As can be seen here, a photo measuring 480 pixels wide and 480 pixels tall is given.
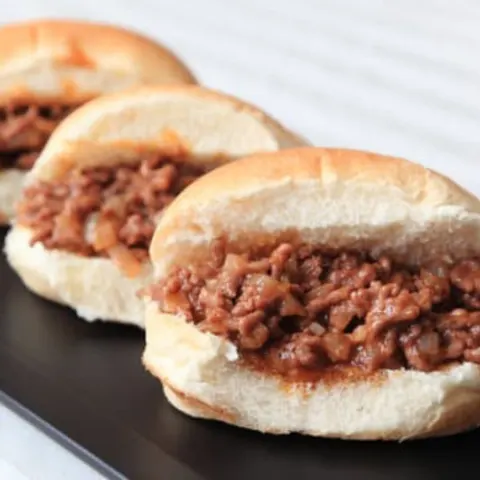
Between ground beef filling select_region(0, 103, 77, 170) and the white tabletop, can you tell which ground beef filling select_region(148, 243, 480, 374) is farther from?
the white tabletop

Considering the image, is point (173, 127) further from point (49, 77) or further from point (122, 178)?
point (49, 77)

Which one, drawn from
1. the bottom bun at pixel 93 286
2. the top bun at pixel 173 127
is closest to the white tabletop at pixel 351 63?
the top bun at pixel 173 127

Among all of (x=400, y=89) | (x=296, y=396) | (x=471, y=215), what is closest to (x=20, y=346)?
(x=296, y=396)

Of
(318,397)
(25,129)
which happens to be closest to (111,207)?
(25,129)

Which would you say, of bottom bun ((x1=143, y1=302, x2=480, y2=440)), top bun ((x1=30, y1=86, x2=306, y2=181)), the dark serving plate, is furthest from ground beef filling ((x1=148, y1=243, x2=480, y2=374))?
top bun ((x1=30, y1=86, x2=306, y2=181))

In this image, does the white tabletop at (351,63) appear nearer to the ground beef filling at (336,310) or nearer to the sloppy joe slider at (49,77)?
the sloppy joe slider at (49,77)

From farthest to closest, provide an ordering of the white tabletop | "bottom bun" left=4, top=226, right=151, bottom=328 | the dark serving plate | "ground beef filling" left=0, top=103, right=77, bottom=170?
the white tabletop, "ground beef filling" left=0, top=103, right=77, bottom=170, "bottom bun" left=4, top=226, right=151, bottom=328, the dark serving plate
